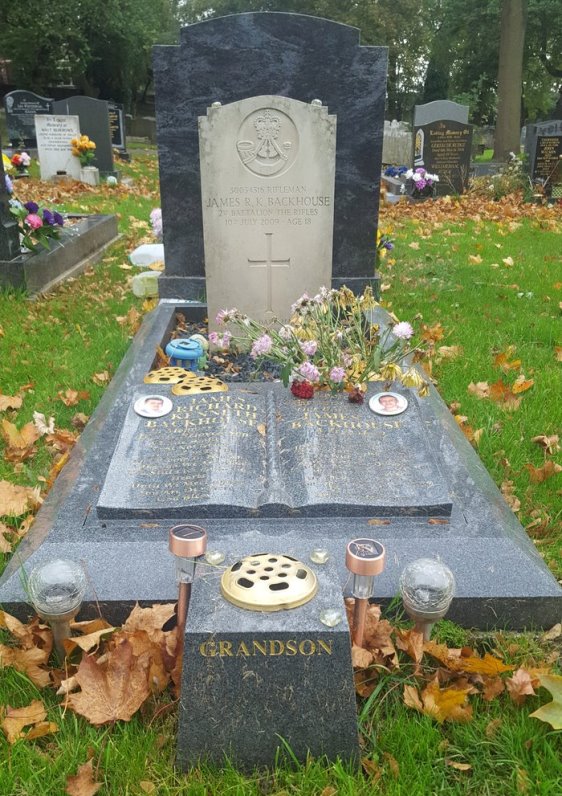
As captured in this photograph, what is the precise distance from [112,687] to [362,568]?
0.81 m

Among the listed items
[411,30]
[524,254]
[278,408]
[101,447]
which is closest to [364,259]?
[278,408]

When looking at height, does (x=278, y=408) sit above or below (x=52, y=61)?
below

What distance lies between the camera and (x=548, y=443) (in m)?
3.59

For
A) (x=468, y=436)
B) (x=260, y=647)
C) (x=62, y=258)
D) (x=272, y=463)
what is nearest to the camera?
(x=260, y=647)

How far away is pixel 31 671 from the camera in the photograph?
2043 mm

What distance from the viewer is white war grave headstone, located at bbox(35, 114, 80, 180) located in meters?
15.1

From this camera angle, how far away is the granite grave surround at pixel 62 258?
6246 mm

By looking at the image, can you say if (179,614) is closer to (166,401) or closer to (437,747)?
(437,747)

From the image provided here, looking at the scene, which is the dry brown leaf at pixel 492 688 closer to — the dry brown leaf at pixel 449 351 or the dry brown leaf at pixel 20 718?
the dry brown leaf at pixel 20 718

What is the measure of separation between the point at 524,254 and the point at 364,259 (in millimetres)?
3775

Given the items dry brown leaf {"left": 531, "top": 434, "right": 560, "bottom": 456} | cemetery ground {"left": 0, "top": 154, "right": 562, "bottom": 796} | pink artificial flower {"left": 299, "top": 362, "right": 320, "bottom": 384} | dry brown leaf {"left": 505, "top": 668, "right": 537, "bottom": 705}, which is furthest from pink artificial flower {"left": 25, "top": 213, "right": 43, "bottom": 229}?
dry brown leaf {"left": 505, "top": 668, "right": 537, "bottom": 705}

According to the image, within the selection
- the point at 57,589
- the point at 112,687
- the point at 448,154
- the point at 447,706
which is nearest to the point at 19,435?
the point at 57,589

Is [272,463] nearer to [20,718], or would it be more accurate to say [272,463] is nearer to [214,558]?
[214,558]

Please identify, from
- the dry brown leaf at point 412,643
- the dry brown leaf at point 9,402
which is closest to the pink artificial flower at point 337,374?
the dry brown leaf at point 412,643
